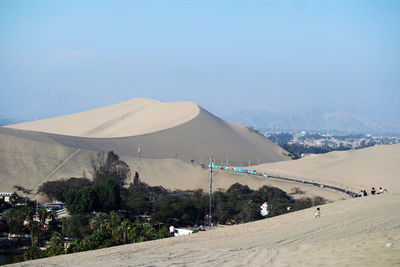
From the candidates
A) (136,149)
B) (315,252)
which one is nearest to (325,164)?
(136,149)

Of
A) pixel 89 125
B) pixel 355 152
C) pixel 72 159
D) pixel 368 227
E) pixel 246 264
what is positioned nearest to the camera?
pixel 246 264

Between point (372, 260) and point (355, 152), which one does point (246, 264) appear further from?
point (355, 152)

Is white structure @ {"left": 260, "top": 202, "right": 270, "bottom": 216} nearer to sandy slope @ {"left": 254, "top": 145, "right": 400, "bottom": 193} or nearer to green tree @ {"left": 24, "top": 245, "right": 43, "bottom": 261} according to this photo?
sandy slope @ {"left": 254, "top": 145, "right": 400, "bottom": 193}

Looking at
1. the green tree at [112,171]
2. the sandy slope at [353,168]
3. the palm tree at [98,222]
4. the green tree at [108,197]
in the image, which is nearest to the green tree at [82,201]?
the green tree at [108,197]

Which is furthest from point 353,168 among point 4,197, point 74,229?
point 74,229

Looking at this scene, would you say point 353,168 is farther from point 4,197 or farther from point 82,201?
point 4,197
